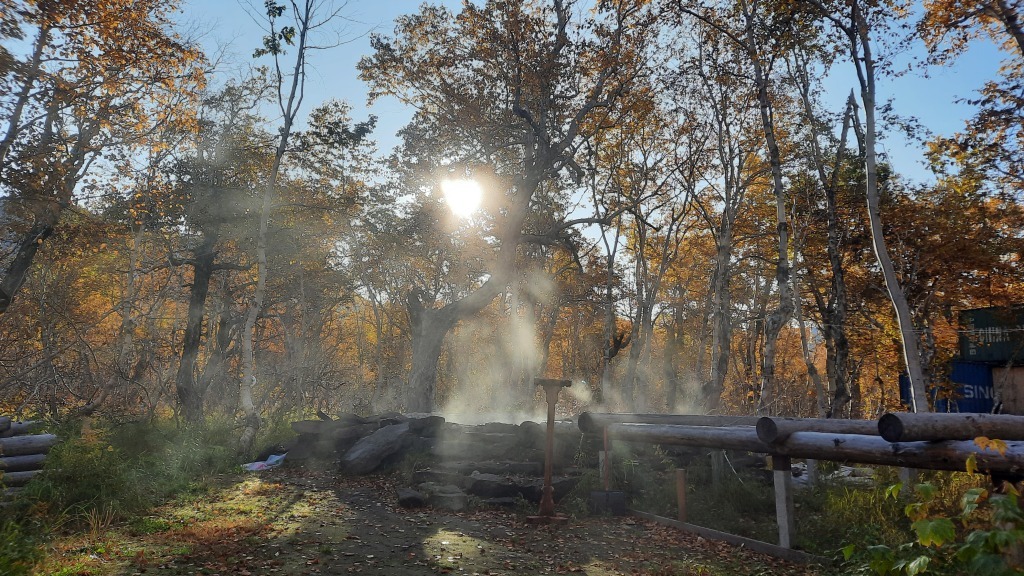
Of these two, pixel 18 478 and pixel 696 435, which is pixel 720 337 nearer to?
pixel 696 435

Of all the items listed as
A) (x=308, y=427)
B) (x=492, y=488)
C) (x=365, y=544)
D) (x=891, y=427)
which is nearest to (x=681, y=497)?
(x=492, y=488)

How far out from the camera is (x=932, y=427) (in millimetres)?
7043

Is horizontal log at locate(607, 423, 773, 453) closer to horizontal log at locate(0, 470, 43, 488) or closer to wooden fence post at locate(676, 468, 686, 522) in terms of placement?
wooden fence post at locate(676, 468, 686, 522)

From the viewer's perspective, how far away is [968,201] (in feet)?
62.2

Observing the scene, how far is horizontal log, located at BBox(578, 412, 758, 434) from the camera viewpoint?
13.0 metres

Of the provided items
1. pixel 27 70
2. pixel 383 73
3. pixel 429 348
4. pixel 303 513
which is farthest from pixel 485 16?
pixel 303 513

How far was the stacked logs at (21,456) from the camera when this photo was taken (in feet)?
27.1

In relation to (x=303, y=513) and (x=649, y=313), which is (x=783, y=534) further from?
(x=649, y=313)

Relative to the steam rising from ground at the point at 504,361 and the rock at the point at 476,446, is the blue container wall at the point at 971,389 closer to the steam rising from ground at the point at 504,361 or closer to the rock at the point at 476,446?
the steam rising from ground at the point at 504,361

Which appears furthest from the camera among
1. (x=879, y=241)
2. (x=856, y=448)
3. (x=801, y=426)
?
(x=879, y=241)

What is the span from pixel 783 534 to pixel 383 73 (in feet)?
65.6

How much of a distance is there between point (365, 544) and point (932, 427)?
26.1 feet

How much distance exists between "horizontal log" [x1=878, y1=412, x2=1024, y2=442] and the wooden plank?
2313 millimetres

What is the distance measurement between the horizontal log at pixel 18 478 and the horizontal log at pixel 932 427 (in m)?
12.1
